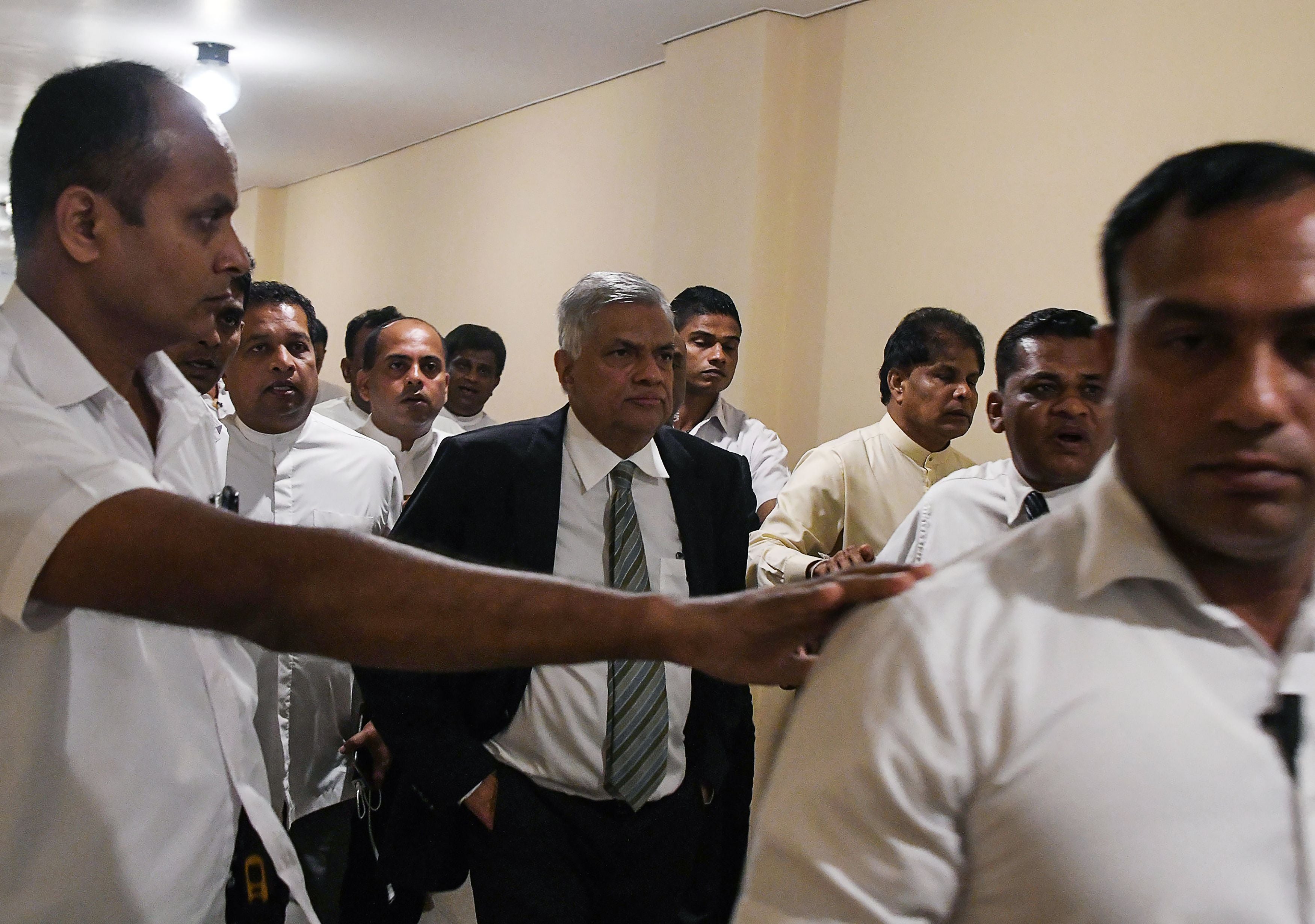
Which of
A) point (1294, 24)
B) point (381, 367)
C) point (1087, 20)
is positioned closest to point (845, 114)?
point (1087, 20)

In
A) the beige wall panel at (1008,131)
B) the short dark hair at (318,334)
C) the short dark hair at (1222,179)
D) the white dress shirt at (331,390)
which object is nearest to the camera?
the short dark hair at (1222,179)

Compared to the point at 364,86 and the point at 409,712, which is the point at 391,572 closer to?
the point at 409,712

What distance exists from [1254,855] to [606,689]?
4.84 feet

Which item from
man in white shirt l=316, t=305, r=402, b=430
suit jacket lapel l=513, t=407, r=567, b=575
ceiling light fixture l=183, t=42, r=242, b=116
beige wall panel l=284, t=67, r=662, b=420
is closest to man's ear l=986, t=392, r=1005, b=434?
suit jacket lapel l=513, t=407, r=567, b=575

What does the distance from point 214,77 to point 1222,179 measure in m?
6.17

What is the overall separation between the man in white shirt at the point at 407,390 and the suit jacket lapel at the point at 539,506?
2.06m

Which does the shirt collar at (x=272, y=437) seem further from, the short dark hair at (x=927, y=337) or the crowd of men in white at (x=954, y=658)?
the short dark hair at (x=927, y=337)

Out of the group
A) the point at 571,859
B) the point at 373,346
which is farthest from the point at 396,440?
the point at 571,859

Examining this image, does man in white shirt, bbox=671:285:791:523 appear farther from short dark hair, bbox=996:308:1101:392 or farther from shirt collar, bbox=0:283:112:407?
shirt collar, bbox=0:283:112:407

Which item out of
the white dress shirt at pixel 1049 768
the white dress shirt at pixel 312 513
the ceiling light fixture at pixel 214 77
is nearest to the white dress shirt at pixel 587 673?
the white dress shirt at pixel 312 513

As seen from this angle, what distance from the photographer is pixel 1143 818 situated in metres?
0.88

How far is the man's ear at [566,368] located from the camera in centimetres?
254

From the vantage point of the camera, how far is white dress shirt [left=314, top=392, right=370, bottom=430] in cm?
500

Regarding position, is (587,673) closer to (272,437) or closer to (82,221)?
(82,221)
